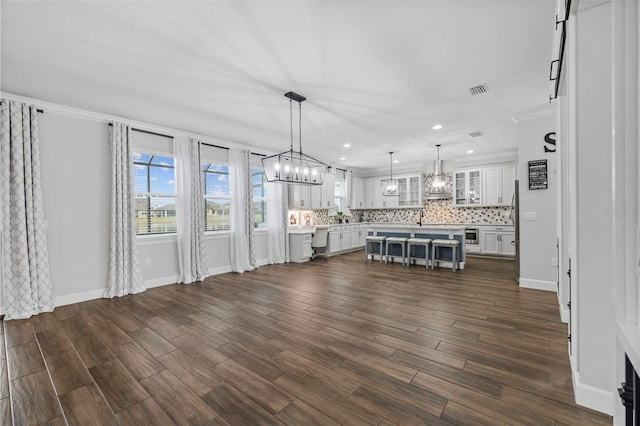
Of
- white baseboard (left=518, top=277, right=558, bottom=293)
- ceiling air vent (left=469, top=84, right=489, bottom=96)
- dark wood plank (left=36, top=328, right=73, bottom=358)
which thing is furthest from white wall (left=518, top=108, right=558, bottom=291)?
dark wood plank (left=36, top=328, right=73, bottom=358)

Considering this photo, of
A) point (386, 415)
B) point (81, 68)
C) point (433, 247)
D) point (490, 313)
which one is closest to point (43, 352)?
point (81, 68)

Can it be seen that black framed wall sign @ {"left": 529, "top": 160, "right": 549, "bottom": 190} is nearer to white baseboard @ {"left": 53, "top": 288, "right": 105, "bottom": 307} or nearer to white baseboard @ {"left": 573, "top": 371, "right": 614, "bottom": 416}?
white baseboard @ {"left": 573, "top": 371, "right": 614, "bottom": 416}

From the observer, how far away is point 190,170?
5211 millimetres

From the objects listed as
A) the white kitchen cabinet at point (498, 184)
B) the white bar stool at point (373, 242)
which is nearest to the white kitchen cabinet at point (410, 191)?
the white kitchen cabinet at point (498, 184)

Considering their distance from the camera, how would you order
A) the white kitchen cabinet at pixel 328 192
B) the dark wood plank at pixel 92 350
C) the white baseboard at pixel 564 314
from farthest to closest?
the white kitchen cabinet at pixel 328 192
the white baseboard at pixel 564 314
the dark wood plank at pixel 92 350

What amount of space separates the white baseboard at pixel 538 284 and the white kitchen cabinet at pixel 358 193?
223 inches

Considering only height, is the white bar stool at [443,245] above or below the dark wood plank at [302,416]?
above

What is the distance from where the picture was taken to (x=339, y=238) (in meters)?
8.27

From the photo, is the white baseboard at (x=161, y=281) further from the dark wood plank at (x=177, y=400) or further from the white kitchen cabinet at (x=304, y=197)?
the white kitchen cabinet at (x=304, y=197)

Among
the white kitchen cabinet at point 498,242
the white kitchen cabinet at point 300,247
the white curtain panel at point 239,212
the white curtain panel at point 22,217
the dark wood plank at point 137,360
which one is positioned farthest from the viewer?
the white kitchen cabinet at point 300,247

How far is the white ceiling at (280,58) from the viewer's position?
→ 2125 millimetres

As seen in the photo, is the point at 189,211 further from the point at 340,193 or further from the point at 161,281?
the point at 340,193

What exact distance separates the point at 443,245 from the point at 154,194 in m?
5.86

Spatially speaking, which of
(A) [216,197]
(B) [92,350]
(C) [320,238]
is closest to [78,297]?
(B) [92,350]
